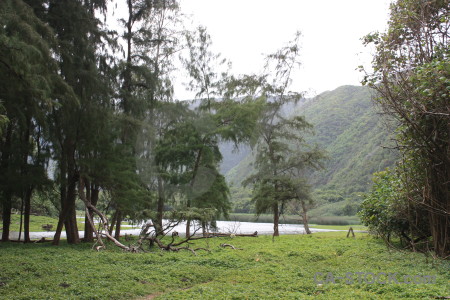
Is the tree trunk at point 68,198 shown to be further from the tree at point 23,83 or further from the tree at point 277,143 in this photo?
the tree at point 277,143

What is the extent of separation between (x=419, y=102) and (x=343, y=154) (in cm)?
5961

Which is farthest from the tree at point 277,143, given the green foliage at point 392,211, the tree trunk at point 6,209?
the tree trunk at point 6,209

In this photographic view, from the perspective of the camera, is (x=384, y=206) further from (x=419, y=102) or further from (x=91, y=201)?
(x=91, y=201)

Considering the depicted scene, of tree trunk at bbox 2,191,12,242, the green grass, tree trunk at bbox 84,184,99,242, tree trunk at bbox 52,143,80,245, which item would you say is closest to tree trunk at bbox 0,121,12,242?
tree trunk at bbox 2,191,12,242

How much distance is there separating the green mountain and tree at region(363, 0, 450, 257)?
24.5 meters

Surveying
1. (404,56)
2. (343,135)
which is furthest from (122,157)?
(343,135)

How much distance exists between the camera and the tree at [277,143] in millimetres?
21844

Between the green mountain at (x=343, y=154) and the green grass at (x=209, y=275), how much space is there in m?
22.8

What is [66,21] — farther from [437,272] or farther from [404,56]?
[437,272]

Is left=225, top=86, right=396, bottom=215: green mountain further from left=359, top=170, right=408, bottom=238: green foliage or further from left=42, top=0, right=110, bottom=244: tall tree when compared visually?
left=42, top=0, right=110, bottom=244: tall tree

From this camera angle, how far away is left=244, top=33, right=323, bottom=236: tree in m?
21.8

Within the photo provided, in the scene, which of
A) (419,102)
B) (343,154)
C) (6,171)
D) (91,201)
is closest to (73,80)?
(6,171)

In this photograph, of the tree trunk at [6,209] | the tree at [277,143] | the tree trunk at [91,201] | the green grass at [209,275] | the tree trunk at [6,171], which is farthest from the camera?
the tree at [277,143]

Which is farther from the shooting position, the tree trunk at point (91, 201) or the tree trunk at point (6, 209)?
the tree trunk at point (91, 201)
